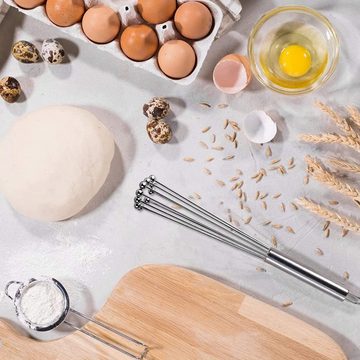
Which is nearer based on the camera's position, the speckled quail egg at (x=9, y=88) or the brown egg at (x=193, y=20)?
the brown egg at (x=193, y=20)

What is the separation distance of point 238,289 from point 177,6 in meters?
0.56

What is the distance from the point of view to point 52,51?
1.39 m

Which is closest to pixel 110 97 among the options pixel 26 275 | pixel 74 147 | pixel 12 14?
pixel 74 147

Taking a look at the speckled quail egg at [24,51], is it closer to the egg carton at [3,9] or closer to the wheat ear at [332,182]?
the egg carton at [3,9]

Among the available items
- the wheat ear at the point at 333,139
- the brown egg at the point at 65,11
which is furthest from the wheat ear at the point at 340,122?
the brown egg at the point at 65,11

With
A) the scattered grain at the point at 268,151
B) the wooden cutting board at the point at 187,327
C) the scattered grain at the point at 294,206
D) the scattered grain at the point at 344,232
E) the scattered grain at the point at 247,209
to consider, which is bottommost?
the wooden cutting board at the point at 187,327

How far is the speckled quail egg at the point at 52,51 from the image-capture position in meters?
1.39

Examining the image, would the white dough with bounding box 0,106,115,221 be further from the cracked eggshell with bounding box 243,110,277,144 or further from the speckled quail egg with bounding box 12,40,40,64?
the cracked eggshell with bounding box 243,110,277,144

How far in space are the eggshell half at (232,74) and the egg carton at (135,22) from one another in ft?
0.23

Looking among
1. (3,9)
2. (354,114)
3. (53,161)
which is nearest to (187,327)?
(53,161)

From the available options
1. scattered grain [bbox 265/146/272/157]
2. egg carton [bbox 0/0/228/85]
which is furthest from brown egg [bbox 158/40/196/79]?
scattered grain [bbox 265/146/272/157]

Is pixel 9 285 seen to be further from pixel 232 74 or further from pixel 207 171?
pixel 232 74

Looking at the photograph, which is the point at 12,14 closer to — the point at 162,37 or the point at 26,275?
the point at 162,37

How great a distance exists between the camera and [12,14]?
145 centimetres
